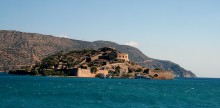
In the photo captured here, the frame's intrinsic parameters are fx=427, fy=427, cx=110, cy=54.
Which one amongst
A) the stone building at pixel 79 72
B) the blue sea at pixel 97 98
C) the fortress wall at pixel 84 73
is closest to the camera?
the blue sea at pixel 97 98

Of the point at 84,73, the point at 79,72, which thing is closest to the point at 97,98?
the point at 79,72

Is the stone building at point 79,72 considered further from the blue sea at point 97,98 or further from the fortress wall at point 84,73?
the blue sea at point 97,98

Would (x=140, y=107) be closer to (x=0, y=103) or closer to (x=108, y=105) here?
(x=108, y=105)

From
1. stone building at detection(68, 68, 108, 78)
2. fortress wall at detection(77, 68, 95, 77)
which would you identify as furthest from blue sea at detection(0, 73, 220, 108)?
fortress wall at detection(77, 68, 95, 77)

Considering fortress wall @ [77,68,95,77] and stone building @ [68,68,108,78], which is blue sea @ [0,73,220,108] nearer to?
stone building @ [68,68,108,78]

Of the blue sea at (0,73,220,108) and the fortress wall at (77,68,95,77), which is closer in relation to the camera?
the blue sea at (0,73,220,108)

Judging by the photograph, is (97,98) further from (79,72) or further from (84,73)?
(84,73)

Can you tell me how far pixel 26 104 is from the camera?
5088 centimetres

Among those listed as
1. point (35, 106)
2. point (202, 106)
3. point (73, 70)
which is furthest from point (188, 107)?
point (73, 70)

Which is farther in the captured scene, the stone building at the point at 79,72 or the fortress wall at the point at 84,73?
the fortress wall at the point at 84,73

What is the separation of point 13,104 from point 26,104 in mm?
1513

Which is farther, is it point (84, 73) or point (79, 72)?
point (84, 73)

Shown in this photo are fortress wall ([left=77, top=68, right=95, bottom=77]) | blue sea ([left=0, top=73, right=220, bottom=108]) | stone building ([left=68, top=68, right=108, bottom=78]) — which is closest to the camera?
blue sea ([left=0, top=73, right=220, bottom=108])

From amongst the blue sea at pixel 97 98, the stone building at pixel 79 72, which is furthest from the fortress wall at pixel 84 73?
the blue sea at pixel 97 98
